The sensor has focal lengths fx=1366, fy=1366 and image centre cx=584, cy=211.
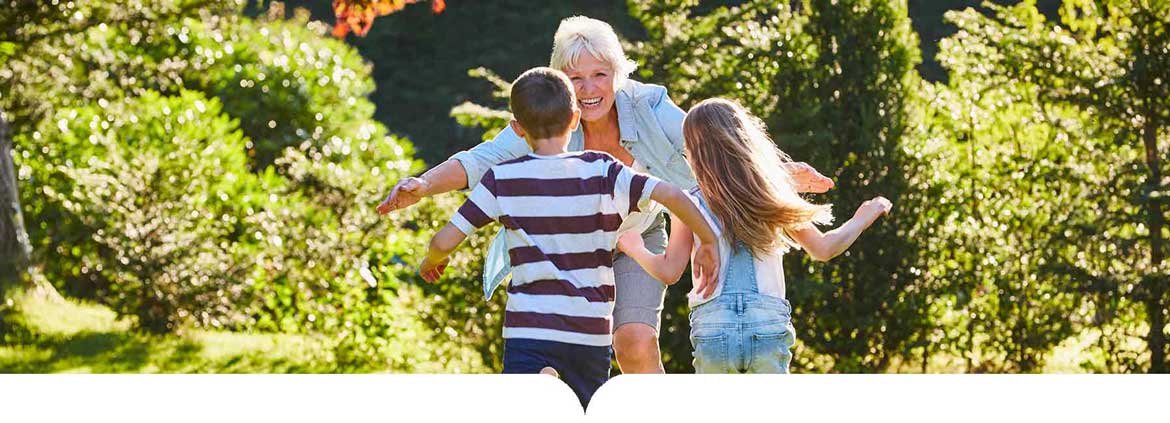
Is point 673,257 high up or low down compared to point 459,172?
down

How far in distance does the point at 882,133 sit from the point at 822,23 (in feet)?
1.92

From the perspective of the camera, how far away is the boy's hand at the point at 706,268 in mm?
3002

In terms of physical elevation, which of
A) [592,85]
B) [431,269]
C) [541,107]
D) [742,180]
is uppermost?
[592,85]

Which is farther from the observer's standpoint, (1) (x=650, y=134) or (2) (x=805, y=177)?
(1) (x=650, y=134)

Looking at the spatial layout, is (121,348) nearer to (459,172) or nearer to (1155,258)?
(459,172)

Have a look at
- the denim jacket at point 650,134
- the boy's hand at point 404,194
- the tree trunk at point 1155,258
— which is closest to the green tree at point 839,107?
the tree trunk at point 1155,258

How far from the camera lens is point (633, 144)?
358 cm

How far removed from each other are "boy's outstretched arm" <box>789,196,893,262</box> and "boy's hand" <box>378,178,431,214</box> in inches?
33.6

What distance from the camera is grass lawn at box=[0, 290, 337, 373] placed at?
7.14 meters

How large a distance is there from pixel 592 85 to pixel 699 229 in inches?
27.6

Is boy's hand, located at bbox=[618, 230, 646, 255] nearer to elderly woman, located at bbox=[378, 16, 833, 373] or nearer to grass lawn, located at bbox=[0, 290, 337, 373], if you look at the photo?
elderly woman, located at bbox=[378, 16, 833, 373]

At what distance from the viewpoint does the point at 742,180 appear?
310cm

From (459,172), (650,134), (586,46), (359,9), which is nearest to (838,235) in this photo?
(650,134)

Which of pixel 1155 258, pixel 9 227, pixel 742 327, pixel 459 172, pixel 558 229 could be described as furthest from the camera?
pixel 9 227
